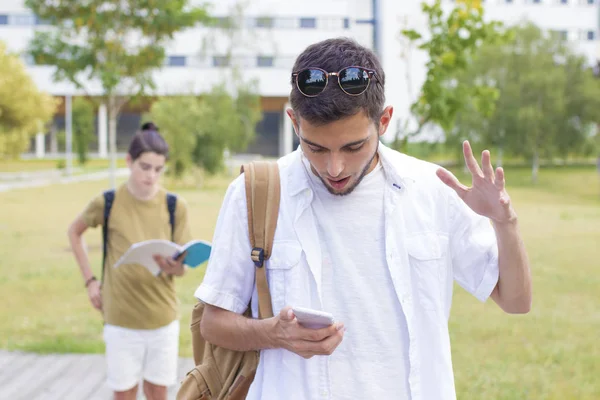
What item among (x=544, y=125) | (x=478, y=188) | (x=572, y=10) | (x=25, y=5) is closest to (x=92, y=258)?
(x=25, y=5)

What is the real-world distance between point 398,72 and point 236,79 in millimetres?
9495

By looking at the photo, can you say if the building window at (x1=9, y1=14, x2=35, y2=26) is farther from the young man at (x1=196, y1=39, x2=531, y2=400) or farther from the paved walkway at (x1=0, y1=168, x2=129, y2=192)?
the young man at (x1=196, y1=39, x2=531, y2=400)

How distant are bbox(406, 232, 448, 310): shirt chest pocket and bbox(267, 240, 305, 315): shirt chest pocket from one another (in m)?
0.31

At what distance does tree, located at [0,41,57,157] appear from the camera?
2937 centimetres

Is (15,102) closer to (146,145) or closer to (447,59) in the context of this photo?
(447,59)

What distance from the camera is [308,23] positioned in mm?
57625

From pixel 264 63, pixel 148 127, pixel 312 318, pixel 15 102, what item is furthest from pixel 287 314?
pixel 264 63

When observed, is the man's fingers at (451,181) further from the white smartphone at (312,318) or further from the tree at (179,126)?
the tree at (179,126)

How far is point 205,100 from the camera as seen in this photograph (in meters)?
34.5

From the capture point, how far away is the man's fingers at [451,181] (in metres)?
2.01

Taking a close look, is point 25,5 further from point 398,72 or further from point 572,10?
point 572,10

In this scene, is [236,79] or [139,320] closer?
[139,320]

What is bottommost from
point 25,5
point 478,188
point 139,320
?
point 139,320

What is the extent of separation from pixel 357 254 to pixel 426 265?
0.64 feet
